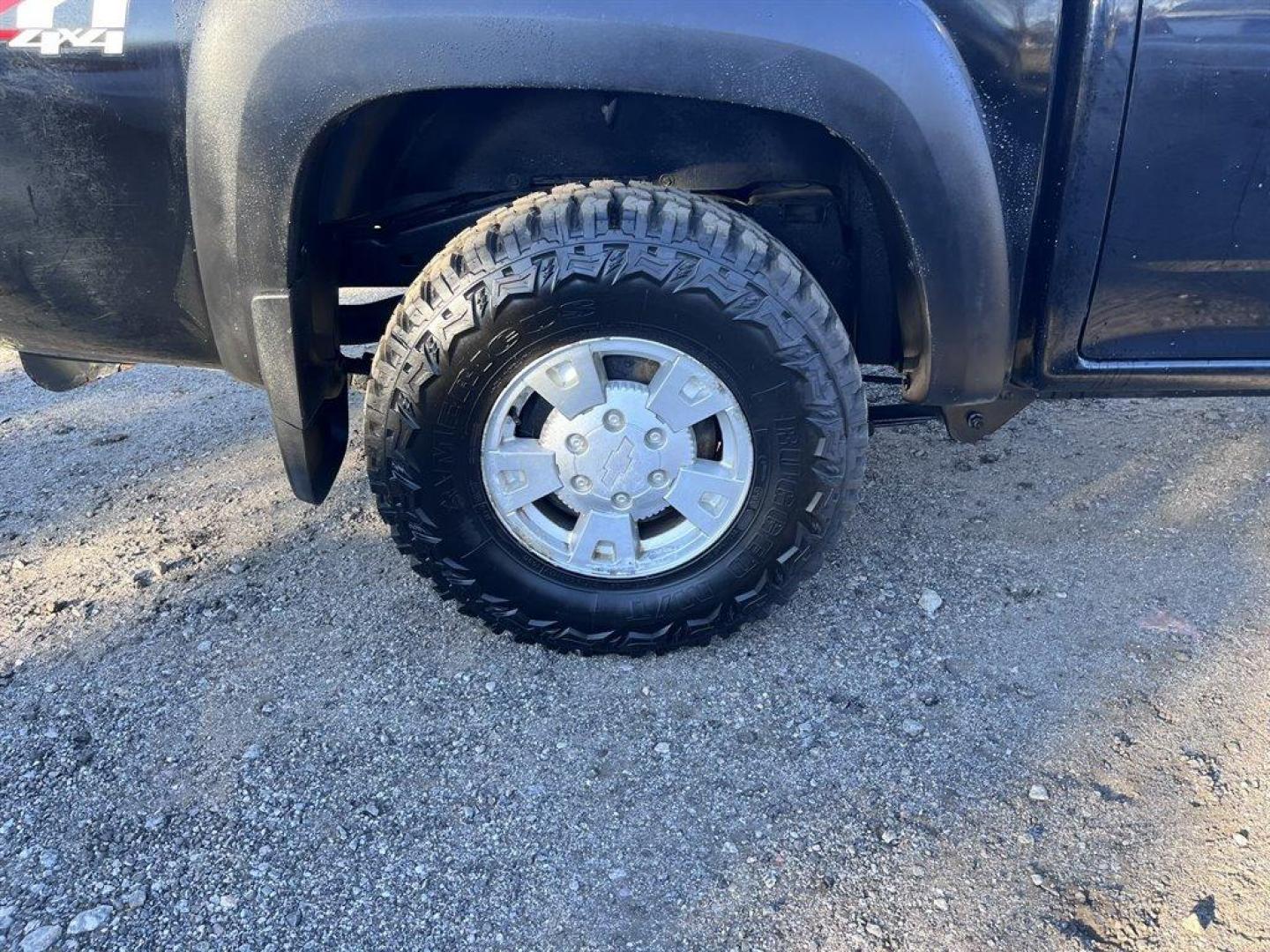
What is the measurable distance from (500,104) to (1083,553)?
2096mm

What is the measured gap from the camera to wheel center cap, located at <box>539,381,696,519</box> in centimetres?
232

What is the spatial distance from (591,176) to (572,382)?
64cm

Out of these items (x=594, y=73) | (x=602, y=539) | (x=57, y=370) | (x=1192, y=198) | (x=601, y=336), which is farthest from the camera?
(x=57, y=370)

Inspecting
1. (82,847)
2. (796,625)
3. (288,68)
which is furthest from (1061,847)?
(288,68)

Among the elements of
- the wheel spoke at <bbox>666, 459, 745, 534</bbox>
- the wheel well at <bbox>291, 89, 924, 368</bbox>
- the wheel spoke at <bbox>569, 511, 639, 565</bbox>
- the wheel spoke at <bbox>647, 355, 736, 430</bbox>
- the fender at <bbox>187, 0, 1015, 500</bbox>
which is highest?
the fender at <bbox>187, 0, 1015, 500</bbox>

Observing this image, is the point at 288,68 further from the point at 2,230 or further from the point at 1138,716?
the point at 1138,716

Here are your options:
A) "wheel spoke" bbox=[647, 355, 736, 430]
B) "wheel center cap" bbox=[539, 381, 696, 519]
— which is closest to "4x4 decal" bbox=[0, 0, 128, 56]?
"wheel center cap" bbox=[539, 381, 696, 519]

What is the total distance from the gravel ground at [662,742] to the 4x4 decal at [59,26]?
1.47 meters

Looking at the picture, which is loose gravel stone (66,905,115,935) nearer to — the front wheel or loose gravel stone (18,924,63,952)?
loose gravel stone (18,924,63,952)

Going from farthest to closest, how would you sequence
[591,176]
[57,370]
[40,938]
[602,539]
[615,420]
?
1. [57,370]
2. [591,176]
3. [602,539]
4. [615,420]
5. [40,938]

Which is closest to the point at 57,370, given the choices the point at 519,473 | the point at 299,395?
the point at 299,395

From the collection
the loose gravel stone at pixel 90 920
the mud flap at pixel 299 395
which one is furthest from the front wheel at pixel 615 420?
the loose gravel stone at pixel 90 920

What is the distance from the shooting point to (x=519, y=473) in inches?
93.7

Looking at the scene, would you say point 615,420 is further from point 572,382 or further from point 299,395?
point 299,395
